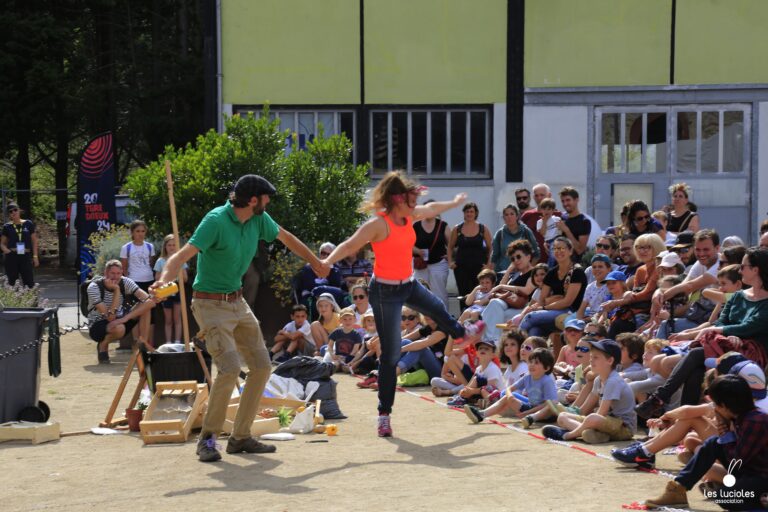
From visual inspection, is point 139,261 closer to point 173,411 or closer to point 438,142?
point 173,411

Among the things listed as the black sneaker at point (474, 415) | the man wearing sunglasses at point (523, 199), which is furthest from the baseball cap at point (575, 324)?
the man wearing sunglasses at point (523, 199)

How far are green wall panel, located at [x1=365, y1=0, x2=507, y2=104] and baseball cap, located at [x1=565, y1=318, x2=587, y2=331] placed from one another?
463 inches

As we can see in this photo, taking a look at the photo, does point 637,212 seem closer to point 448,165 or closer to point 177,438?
point 177,438

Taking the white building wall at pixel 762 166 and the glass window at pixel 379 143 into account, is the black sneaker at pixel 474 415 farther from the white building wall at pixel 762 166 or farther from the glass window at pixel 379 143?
the white building wall at pixel 762 166

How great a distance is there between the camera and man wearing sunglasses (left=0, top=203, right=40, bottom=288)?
21.1 m

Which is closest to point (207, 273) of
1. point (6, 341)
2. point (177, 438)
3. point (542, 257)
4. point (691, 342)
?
point (177, 438)

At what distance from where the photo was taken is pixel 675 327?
34.6ft

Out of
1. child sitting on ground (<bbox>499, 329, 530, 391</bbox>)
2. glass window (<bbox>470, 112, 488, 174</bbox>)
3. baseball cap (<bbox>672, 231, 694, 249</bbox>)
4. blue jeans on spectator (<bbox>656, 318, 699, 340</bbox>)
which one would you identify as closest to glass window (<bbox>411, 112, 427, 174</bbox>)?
glass window (<bbox>470, 112, 488, 174</bbox>)

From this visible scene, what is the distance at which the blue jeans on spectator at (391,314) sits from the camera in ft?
30.1

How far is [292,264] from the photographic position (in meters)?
17.0

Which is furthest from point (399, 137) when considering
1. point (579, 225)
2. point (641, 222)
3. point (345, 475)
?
point (345, 475)

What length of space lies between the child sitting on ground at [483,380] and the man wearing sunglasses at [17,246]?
11.8 metres

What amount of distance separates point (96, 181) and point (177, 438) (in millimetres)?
10972

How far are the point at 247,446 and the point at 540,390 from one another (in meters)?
2.89
